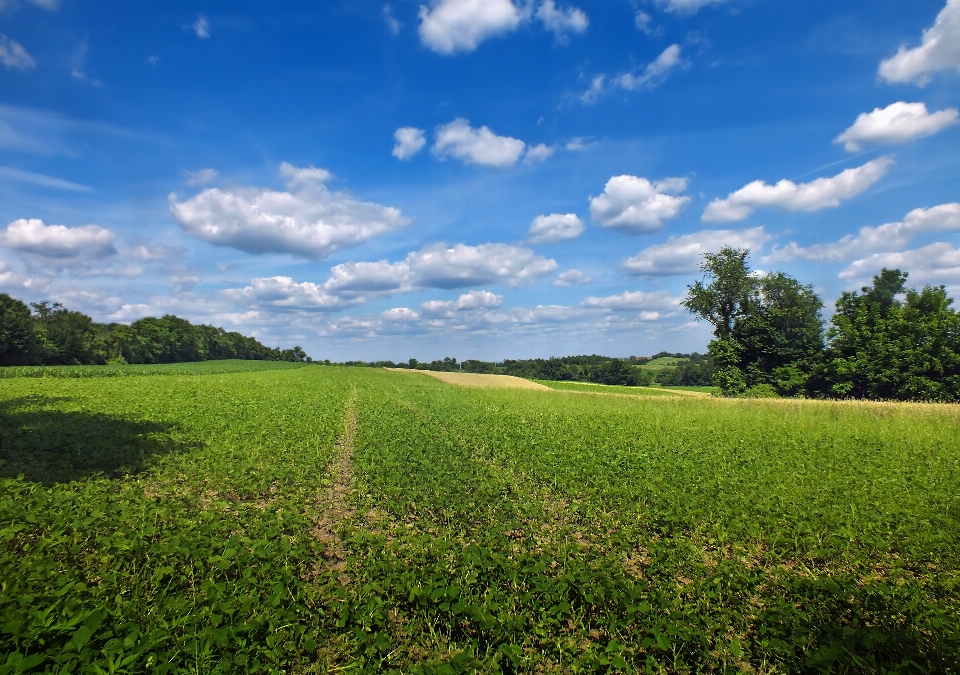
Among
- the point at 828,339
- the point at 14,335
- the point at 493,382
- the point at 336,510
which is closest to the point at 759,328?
the point at 828,339

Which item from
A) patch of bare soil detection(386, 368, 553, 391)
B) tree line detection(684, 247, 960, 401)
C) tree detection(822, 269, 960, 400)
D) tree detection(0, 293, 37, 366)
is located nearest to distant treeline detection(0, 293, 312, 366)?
tree detection(0, 293, 37, 366)

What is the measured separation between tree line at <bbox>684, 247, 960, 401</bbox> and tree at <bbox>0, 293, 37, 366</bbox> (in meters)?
92.2

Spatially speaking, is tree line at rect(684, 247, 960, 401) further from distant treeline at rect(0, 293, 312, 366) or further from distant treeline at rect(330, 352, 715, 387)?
distant treeline at rect(0, 293, 312, 366)

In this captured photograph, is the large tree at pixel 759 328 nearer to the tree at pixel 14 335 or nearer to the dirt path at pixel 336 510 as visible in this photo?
the dirt path at pixel 336 510

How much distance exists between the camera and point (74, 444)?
1378cm

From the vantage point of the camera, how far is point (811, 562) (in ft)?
25.2

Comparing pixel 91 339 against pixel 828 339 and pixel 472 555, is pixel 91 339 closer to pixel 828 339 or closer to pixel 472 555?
pixel 472 555

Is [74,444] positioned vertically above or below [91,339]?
below

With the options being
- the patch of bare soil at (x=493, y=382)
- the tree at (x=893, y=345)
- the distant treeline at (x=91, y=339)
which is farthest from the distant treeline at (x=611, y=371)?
the distant treeline at (x=91, y=339)

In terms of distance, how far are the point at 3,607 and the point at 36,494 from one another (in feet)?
18.7

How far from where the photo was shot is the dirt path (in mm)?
7468

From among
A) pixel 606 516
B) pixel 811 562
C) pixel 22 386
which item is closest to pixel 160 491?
pixel 606 516

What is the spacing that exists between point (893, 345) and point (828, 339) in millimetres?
6106

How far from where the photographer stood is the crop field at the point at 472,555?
4910mm
